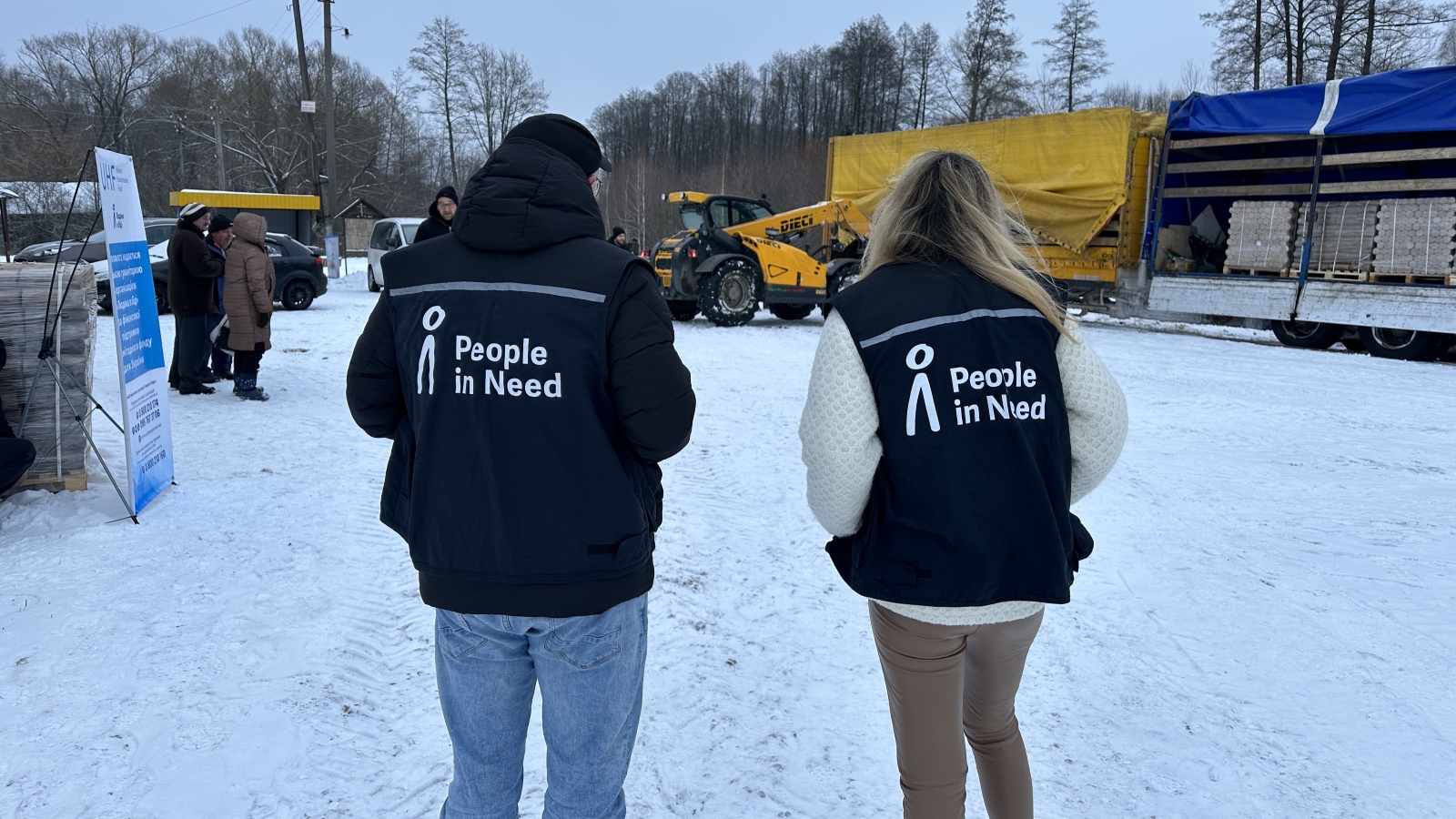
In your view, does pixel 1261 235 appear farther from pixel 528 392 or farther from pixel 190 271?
pixel 528 392

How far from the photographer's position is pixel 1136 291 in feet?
49.2

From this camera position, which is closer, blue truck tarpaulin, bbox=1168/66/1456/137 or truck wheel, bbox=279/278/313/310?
blue truck tarpaulin, bbox=1168/66/1456/137

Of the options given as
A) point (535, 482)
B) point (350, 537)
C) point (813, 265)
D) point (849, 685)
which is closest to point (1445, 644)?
point (849, 685)

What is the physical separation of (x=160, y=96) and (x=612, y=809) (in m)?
62.7

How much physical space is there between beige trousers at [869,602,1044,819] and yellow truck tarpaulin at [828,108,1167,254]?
12250 mm

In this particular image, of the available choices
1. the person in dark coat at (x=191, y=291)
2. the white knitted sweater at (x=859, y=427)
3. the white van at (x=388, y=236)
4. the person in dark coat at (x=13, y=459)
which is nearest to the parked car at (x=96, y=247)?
the white van at (x=388, y=236)

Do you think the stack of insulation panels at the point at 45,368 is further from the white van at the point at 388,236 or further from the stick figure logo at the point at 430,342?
the white van at the point at 388,236

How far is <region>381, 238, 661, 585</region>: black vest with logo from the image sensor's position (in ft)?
5.84

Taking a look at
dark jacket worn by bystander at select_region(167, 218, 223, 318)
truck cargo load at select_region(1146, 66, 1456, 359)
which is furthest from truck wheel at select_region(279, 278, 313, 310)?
truck cargo load at select_region(1146, 66, 1456, 359)

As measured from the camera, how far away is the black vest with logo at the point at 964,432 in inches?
74.7

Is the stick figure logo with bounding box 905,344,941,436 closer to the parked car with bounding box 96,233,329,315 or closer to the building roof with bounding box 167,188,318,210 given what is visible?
the parked car with bounding box 96,233,329,315

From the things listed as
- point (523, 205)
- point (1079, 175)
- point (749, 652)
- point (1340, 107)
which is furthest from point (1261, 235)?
point (523, 205)

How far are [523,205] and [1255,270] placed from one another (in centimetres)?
1436

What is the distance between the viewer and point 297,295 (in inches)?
622
